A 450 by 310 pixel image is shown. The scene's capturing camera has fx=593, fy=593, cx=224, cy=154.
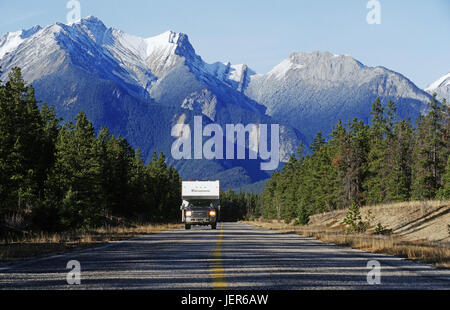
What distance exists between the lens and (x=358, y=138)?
91750 mm

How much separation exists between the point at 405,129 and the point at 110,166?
151ft

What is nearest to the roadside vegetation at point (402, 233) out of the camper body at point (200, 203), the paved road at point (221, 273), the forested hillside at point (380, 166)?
the paved road at point (221, 273)

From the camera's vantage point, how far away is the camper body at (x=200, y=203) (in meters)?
47.8

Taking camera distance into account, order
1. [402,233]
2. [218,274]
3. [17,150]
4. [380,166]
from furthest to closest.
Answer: [380,166], [17,150], [402,233], [218,274]

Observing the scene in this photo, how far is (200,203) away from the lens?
4909 centimetres

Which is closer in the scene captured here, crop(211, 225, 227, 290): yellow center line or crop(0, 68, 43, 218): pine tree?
crop(211, 225, 227, 290): yellow center line

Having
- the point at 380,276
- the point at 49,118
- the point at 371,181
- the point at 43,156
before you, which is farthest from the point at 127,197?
the point at 380,276

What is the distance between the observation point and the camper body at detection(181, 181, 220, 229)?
157ft

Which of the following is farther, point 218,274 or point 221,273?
point 221,273

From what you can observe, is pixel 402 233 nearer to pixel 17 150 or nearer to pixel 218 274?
pixel 218 274

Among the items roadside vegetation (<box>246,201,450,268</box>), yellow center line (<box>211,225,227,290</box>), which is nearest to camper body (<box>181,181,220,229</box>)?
roadside vegetation (<box>246,201,450,268</box>)

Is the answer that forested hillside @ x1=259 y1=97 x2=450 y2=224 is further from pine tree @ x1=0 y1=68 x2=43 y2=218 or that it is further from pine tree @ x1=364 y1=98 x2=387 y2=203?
pine tree @ x1=0 y1=68 x2=43 y2=218

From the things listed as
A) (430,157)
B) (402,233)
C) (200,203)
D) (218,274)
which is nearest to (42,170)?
(200,203)
